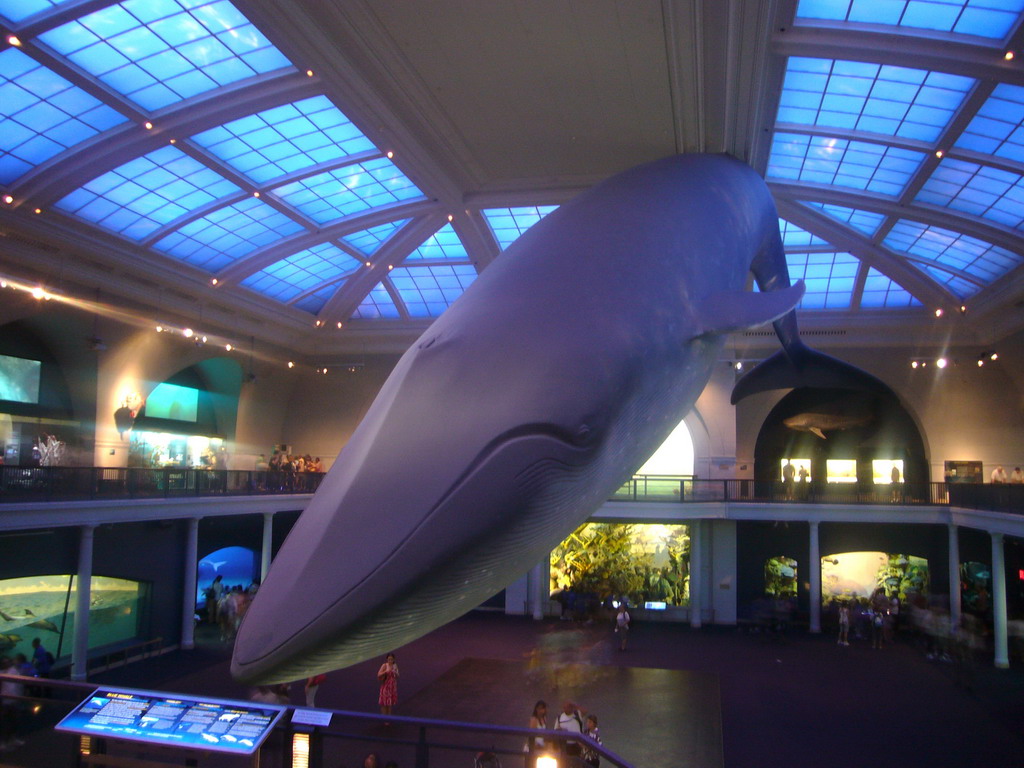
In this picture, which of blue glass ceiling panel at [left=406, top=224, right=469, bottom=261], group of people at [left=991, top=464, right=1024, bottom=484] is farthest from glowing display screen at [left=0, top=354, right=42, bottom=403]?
group of people at [left=991, top=464, right=1024, bottom=484]

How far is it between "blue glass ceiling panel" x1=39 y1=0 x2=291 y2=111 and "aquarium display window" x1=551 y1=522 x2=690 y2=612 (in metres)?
17.2

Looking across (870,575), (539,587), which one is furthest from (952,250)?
(539,587)

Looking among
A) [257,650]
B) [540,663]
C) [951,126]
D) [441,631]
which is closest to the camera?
[257,650]

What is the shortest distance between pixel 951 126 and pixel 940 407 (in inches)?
554

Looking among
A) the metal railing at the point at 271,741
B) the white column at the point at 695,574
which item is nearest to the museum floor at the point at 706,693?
the white column at the point at 695,574

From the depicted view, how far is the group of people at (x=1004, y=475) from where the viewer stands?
23.3m

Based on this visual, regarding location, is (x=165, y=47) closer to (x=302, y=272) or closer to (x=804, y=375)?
(x=302, y=272)

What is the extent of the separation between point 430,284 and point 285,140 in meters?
10.6

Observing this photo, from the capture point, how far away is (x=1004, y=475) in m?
25.0

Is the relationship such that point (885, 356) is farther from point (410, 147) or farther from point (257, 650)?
point (257, 650)

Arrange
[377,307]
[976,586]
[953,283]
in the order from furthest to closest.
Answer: [377,307], [953,283], [976,586]

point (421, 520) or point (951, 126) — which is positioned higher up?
point (951, 126)

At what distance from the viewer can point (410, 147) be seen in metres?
17.1

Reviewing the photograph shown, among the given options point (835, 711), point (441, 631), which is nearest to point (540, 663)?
point (441, 631)
